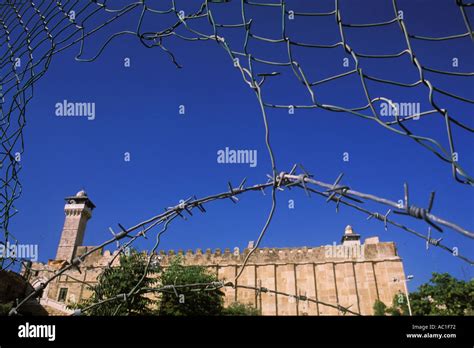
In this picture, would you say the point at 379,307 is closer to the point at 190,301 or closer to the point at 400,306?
the point at 400,306

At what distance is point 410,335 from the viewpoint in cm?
86

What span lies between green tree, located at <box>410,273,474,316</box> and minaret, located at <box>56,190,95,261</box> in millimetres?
16728

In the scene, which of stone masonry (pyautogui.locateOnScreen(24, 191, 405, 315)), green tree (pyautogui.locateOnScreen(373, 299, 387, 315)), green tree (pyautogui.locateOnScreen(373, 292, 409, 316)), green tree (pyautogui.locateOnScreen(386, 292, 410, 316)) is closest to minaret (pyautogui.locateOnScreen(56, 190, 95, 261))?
stone masonry (pyautogui.locateOnScreen(24, 191, 405, 315))

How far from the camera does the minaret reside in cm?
2097

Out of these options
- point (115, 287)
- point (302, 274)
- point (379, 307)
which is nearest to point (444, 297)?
point (379, 307)

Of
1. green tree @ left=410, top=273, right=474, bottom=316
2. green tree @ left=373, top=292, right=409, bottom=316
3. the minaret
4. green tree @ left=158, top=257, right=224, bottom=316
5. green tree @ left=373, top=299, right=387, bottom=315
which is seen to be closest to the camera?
green tree @ left=158, top=257, right=224, bottom=316

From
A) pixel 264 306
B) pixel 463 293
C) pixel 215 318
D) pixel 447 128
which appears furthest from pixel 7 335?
pixel 264 306

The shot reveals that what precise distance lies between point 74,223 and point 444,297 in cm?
1826

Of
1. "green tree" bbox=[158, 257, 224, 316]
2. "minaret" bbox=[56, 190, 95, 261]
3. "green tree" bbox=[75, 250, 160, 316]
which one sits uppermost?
"minaret" bbox=[56, 190, 95, 261]

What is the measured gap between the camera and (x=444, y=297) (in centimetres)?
1386

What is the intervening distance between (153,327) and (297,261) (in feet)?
66.5

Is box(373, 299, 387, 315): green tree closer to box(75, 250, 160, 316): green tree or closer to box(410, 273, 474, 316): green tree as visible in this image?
box(410, 273, 474, 316): green tree

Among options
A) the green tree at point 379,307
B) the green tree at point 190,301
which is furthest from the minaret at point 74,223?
the green tree at point 379,307

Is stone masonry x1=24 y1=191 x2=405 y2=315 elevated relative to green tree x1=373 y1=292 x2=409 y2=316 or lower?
elevated
